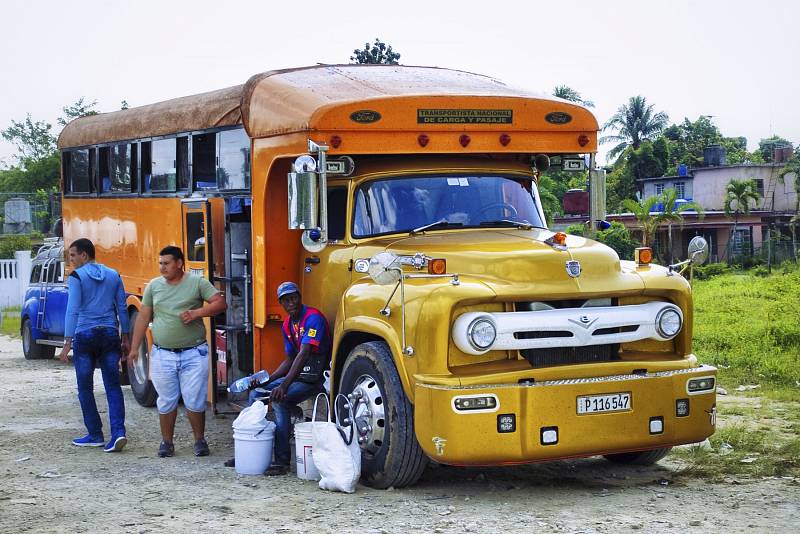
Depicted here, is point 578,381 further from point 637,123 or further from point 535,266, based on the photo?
point 637,123

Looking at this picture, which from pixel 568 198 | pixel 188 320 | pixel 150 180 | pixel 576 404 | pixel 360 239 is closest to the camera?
pixel 576 404

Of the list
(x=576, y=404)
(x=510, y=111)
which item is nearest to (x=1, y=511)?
(x=576, y=404)

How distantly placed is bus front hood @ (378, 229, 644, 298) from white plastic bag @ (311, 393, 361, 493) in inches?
54.0

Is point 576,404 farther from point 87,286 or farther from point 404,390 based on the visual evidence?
point 87,286

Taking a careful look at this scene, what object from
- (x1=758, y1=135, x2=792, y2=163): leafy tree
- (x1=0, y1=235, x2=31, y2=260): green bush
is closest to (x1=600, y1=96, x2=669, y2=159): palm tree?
(x1=758, y1=135, x2=792, y2=163): leafy tree

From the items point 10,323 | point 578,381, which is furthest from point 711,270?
point 578,381

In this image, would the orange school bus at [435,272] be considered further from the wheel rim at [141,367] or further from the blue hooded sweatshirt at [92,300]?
the wheel rim at [141,367]

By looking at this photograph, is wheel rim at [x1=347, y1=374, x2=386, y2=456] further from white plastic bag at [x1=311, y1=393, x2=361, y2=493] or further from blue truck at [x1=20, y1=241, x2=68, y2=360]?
blue truck at [x1=20, y1=241, x2=68, y2=360]

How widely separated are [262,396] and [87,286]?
7.06 feet

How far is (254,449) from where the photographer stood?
9016mm

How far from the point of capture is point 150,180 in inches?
514

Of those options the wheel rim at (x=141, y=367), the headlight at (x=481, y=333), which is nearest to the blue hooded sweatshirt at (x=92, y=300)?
the wheel rim at (x=141, y=367)

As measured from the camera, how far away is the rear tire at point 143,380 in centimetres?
1306

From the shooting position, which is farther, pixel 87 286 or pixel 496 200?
pixel 87 286
